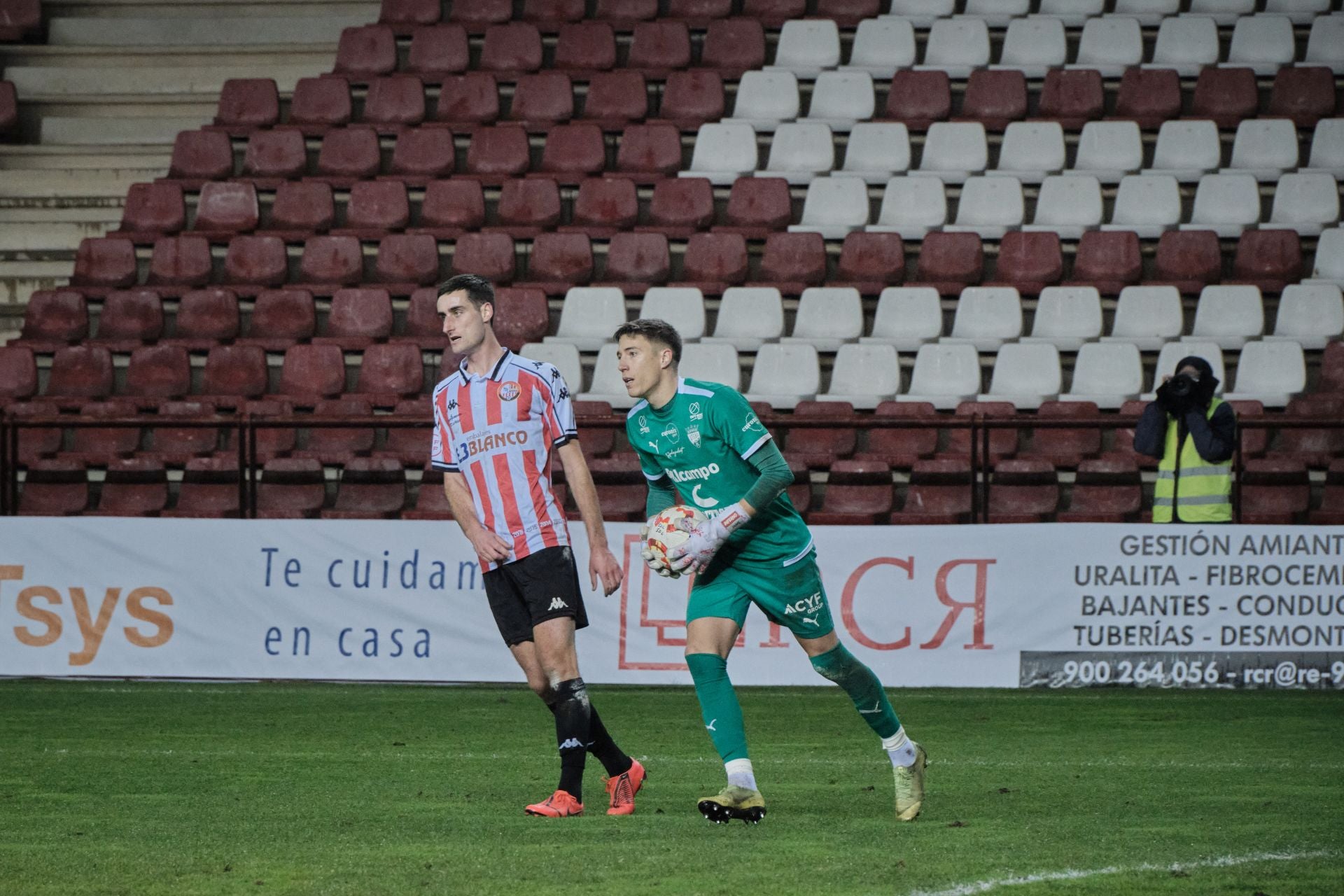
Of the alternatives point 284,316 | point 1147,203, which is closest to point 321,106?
point 284,316

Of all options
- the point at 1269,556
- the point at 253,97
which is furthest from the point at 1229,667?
the point at 253,97

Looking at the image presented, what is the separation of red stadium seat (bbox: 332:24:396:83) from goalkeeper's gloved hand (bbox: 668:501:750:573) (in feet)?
41.7

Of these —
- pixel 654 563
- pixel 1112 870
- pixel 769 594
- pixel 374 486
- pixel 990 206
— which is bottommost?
pixel 1112 870

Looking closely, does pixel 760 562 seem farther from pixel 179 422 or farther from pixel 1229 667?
pixel 179 422

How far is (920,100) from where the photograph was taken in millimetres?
16203

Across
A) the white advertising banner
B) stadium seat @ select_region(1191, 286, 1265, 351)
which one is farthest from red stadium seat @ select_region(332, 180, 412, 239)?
stadium seat @ select_region(1191, 286, 1265, 351)

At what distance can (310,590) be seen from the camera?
433 inches

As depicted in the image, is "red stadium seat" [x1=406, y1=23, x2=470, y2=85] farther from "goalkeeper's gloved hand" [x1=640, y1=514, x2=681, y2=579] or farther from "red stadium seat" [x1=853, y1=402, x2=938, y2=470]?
"goalkeeper's gloved hand" [x1=640, y1=514, x2=681, y2=579]

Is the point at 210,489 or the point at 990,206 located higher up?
the point at 990,206

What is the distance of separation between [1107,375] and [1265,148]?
3.57 meters

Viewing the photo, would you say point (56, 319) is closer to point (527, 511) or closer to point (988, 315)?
point (988, 315)

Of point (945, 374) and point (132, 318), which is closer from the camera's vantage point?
point (945, 374)

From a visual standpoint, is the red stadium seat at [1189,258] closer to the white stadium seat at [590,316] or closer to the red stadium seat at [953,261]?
the red stadium seat at [953,261]

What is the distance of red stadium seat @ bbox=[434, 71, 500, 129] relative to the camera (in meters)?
16.5
